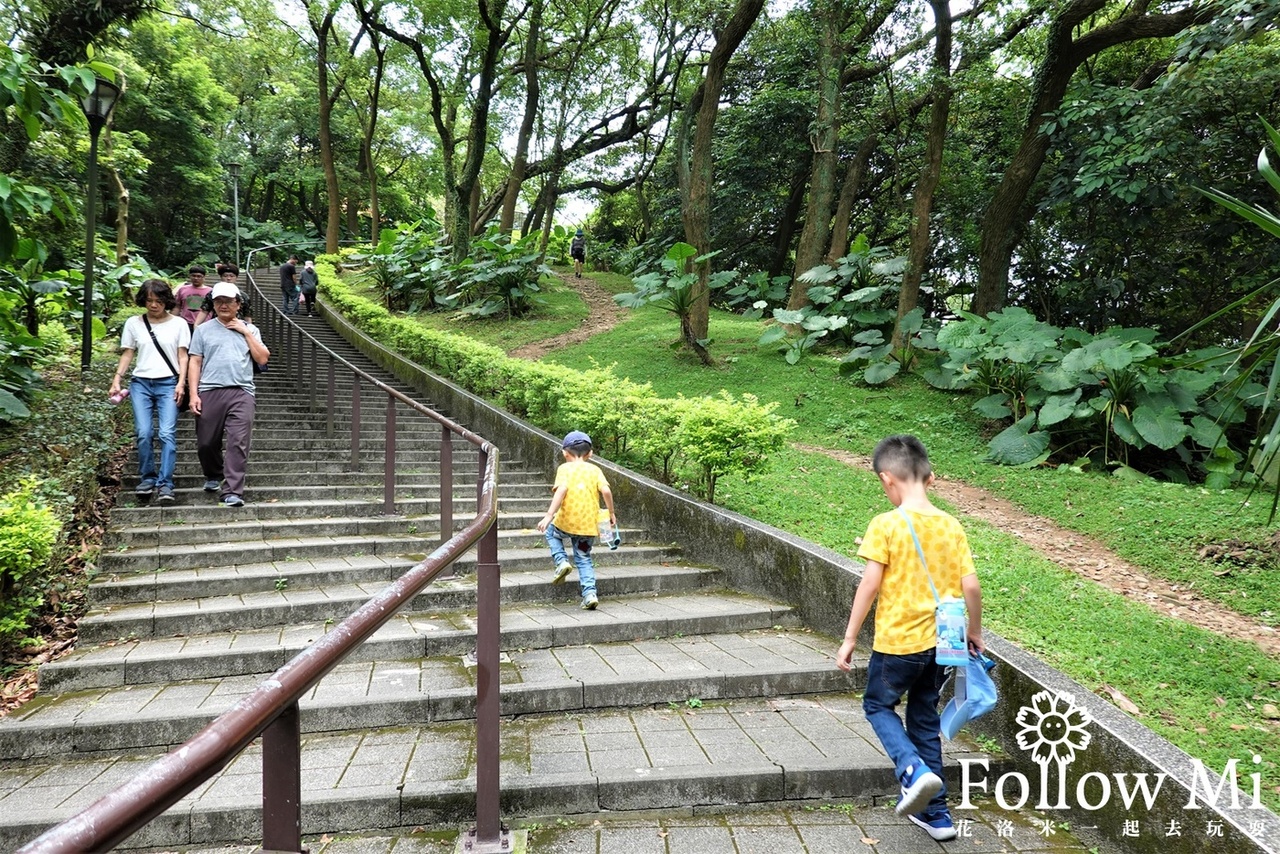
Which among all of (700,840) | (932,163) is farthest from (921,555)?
(932,163)

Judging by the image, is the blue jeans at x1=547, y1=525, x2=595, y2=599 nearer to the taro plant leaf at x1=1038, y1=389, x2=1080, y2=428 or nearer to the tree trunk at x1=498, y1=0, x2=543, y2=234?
the taro plant leaf at x1=1038, y1=389, x2=1080, y2=428

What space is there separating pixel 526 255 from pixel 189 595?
12776 millimetres

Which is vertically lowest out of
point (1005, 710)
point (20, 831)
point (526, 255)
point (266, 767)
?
point (20, 831)

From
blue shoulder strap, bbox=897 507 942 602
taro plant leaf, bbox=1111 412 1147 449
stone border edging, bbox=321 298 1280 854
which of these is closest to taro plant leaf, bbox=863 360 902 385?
taro plant leaf, bbox=1111 412 1147 449

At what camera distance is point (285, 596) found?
14.5ft

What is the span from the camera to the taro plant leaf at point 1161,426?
22.6ft

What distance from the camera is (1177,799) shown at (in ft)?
7.77

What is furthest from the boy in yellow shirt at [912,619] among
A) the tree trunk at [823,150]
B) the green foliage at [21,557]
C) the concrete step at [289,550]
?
the tree trunk at [823,150]

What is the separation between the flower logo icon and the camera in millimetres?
2793

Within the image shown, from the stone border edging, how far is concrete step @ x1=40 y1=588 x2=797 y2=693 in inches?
11.9

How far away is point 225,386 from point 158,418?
0.53m

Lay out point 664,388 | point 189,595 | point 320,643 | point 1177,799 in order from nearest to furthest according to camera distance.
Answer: point 320,643
point 1177,799
point 189,595
point 664,388

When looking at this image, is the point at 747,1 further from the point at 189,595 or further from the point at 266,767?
the point at 266,767

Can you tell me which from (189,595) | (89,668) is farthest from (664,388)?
(89,668)
